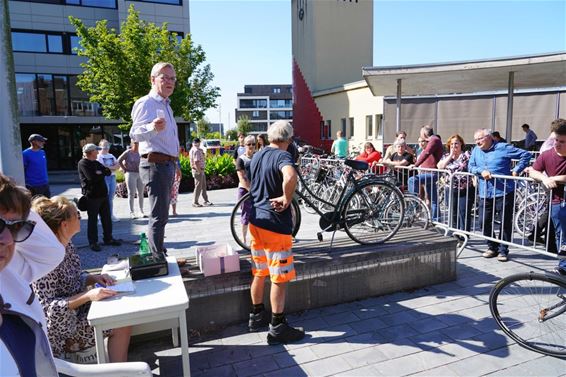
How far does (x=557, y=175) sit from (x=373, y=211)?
6.33 ft

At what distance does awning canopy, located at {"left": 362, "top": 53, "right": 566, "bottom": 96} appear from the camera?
875cm

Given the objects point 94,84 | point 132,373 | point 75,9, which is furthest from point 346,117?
point 132,373

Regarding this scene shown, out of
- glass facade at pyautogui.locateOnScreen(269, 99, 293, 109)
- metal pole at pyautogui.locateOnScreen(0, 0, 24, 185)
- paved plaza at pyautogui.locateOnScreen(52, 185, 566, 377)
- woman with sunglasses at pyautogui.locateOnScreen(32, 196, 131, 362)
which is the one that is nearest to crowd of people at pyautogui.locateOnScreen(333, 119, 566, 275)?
paved plaza at pyautogui.locateOnScreen(52, 185, 566, 377)

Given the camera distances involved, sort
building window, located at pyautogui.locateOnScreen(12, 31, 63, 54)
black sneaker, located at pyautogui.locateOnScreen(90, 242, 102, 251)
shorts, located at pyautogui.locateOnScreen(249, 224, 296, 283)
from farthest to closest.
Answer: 1. building window, located at pyautogui.locateOnScreen(12, 31, 63, 54)
2. black sneaker, located at pyautogui.locateOnScreen(90, 242, 102, 251)
3. shorts, located at pyautogui.locateOnScreen(249, 224, 296, 283)

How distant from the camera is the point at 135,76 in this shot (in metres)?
18.5

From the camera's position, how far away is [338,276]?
4039 mm

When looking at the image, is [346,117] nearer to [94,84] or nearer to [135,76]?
[135,76]

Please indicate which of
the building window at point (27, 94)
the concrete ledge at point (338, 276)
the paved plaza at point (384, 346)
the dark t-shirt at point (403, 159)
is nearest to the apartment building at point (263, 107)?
the building window at point (27, 94)

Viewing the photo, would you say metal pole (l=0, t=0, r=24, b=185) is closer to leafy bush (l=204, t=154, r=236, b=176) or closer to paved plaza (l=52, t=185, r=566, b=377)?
paved plaza (l=52, t=185, r=566, b=377)

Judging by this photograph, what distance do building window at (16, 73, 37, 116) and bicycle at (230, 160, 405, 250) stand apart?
83.8 feet

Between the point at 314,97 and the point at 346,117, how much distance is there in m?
3.78

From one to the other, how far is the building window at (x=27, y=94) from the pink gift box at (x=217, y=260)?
26364mm

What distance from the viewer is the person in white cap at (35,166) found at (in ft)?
22.6

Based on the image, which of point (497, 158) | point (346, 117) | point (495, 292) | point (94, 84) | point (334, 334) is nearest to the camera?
point (495, 292)
